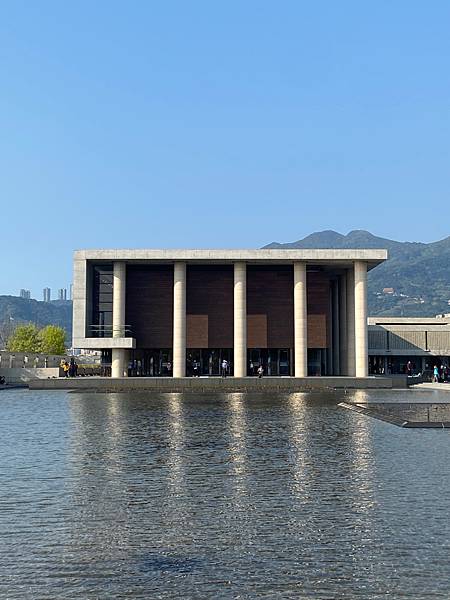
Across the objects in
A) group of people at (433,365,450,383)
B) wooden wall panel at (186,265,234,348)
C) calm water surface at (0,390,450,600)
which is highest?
wooden wall panel at (186,265,234,348)

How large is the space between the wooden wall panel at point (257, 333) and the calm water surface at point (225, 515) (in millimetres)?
44238

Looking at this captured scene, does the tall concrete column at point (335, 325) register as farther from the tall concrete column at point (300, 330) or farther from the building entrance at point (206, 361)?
the building entrance at point (206, 361)

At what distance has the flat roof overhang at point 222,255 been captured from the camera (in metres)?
64.9

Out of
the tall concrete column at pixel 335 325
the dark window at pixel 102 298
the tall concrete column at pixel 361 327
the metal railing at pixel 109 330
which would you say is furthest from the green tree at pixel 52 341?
the tall concrete column at pixel 361 327

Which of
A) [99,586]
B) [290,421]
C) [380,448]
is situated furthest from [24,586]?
[290,421]

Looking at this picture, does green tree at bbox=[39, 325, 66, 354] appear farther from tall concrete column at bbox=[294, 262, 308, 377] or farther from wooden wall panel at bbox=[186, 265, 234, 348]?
tall concrete column at bbox=[294, 262, 308, 377]

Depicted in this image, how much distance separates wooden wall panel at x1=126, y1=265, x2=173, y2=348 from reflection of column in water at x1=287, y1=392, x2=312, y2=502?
34916 millimetres

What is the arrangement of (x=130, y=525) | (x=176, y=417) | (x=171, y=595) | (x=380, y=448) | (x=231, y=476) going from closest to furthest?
(x=171, y=595)
(x=130, y=525)
(x=231, y=476)
(x=380, y=448)
(x=176, y=417)

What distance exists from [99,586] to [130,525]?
277 cm

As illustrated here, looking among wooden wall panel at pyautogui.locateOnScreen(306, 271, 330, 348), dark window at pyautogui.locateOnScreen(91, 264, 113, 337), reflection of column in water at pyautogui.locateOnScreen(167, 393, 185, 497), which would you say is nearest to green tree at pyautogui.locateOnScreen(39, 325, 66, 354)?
dark window at pyautogui.locateOnScreen(91, 264, 113, 337)

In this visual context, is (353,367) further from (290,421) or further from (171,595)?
(171,595)

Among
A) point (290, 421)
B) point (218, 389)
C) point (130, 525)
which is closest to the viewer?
point (130, 525)

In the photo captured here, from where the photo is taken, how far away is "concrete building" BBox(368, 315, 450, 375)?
82.5 m

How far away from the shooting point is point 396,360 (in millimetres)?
83938
